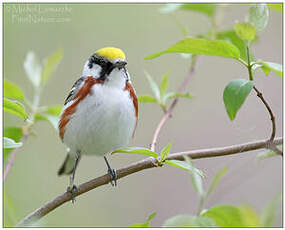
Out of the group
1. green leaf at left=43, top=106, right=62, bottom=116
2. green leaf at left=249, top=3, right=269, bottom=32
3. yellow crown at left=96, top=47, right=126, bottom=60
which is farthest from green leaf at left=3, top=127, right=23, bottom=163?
green leaf at left=249, top=3, right=269, bottom=32

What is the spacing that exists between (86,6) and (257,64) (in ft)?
13.8

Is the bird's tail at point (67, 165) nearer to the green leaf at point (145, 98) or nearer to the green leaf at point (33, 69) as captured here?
the green leaf at point (33, 69)

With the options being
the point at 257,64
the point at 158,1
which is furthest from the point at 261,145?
the point at 158,1

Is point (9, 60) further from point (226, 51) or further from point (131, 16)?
point (226, 51)

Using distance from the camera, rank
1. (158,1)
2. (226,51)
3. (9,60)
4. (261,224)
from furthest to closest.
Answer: (9,60) < (158,1) < (226,51) < (261,224)

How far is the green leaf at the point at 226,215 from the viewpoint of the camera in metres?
1.21

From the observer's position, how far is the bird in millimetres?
2363

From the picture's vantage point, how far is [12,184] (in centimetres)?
402

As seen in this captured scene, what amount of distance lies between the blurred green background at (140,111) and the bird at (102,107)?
56.6 inches

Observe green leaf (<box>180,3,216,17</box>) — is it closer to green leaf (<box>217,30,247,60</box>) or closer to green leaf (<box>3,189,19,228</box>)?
green leaf (<box>217,30,247,60</box>)

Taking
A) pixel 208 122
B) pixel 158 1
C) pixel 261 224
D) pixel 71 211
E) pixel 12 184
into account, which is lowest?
pixel 71 211

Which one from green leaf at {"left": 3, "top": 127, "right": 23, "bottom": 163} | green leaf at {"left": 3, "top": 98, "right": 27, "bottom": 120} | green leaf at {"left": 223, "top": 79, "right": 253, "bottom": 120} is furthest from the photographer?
green leaf at {"left": 3, "top": 127, "right": 23, "bottom": 163}

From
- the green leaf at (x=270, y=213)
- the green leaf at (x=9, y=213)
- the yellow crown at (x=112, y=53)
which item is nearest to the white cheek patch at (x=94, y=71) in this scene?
the yellow crown at (x=112, y=53)

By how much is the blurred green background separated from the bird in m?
1.44
